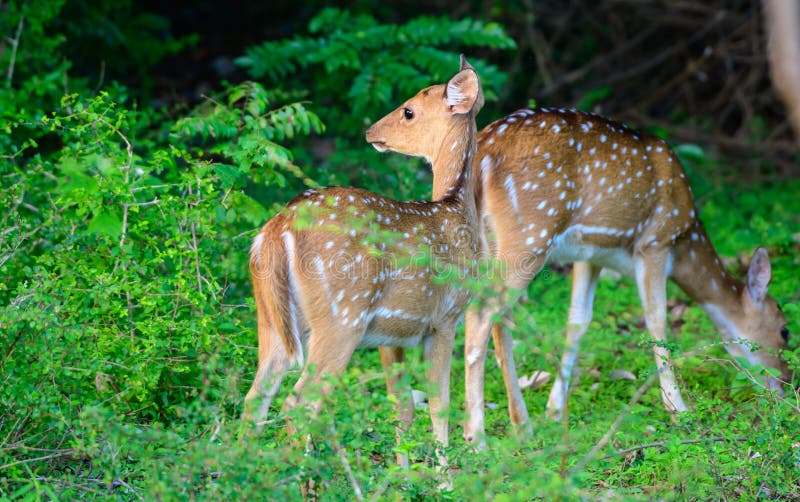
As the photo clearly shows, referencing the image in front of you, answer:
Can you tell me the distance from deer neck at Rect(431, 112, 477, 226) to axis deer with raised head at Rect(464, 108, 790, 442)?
0.84 ft

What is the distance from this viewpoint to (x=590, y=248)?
6633mm

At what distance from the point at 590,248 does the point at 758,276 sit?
1.35m

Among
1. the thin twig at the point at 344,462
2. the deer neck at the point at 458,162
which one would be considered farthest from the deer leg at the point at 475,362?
the thin twig at the point at 344,462

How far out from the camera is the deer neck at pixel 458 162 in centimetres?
583

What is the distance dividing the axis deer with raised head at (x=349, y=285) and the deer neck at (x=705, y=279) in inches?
84.4

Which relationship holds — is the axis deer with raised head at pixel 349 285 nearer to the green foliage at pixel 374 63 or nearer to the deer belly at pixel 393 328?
the deer belly at pixel 393 328

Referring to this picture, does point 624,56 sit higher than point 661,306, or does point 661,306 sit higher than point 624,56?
point 624,56

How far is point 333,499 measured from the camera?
165 inches

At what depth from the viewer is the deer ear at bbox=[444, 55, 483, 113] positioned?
6.01 meters

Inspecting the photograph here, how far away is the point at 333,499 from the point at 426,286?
54.0 inches

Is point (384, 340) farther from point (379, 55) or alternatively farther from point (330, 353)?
point (379, 55)

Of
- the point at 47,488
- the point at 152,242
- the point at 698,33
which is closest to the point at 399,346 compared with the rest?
the point at 152,242

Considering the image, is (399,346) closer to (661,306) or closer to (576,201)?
(576,201)

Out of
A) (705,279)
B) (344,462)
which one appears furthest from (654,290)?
(344,462)
